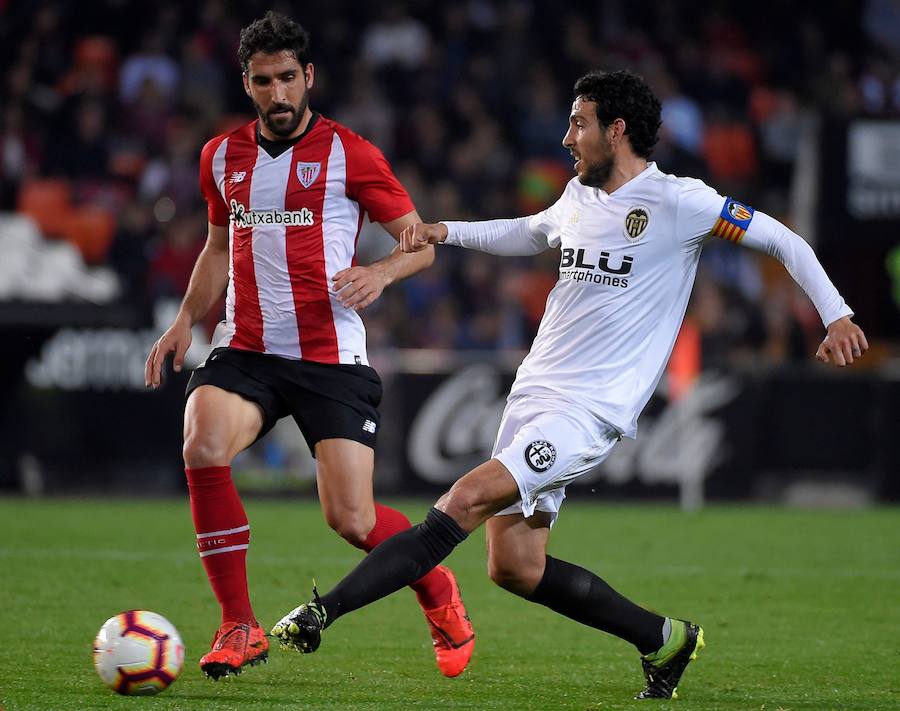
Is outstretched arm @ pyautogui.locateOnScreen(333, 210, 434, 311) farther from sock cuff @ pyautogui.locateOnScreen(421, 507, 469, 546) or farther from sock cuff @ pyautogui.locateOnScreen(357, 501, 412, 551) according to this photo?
sock cuff @ pyautogui.locateOnScreen(421, 507, 469, 546)

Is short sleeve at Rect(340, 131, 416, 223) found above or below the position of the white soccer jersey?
above

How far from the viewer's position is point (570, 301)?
5.23 metres

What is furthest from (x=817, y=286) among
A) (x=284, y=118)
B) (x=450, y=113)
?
(x=450, y=113)

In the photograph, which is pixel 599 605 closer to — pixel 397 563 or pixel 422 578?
pixel 422 578

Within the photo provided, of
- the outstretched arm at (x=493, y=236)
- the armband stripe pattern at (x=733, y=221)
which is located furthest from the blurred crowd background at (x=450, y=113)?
the armband stripe pattern at (x=733, y=221)

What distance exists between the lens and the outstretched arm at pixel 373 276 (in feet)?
17.6

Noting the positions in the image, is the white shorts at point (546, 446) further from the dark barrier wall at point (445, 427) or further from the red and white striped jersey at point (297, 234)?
the dark barrier wall at point (445, 427)

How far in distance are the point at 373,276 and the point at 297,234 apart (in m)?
0.41

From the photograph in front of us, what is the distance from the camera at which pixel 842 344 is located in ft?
15.6

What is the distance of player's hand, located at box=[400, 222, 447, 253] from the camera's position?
5.19 meters

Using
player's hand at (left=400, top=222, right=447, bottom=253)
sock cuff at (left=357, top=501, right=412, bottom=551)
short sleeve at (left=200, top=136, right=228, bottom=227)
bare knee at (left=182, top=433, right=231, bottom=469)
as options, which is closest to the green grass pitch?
sock cuff at (left=357, top=501, right=412, bottom=551)

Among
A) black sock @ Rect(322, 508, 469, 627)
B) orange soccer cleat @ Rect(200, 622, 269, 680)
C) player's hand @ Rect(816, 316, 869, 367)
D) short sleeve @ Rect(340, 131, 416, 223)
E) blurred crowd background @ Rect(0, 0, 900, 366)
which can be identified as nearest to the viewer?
black sock @ Rect(322, 508, 469, 627)

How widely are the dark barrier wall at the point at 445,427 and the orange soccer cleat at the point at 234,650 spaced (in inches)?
289

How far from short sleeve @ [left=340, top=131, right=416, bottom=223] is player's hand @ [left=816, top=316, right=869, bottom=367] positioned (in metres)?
1.70
